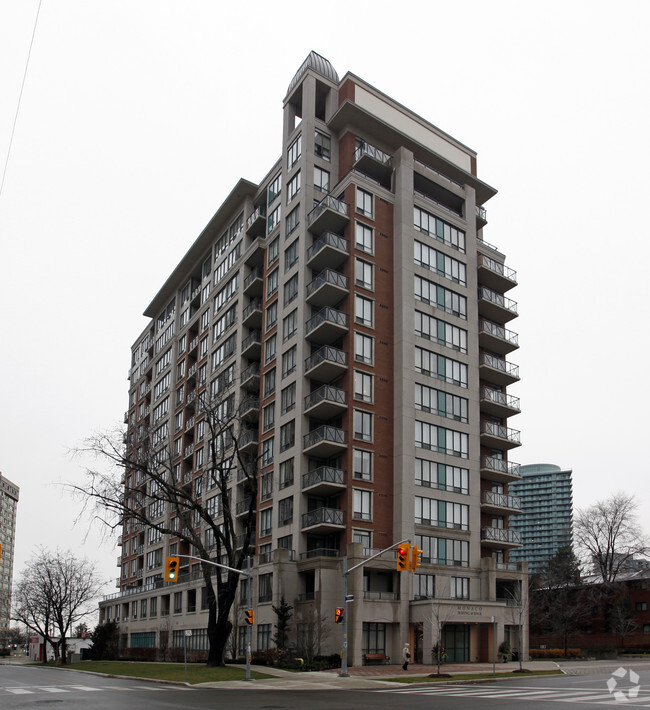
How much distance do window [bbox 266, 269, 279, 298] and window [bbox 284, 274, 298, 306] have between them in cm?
242

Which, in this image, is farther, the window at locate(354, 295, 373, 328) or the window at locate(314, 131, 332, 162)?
the window at locate(314, 131, 332, 162)

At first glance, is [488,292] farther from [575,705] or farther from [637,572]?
[637,572]

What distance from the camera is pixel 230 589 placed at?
150 feet

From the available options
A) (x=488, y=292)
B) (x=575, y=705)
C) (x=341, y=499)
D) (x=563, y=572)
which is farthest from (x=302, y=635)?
(x=563, y=572)

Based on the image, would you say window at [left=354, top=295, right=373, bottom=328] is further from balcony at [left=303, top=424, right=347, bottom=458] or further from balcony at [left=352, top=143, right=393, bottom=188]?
balcony at [left=352, top=143, right=393, bottom=188]

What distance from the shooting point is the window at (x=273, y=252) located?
64.8 meters

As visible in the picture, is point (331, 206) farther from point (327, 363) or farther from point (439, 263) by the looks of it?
Result: point (327, 363)

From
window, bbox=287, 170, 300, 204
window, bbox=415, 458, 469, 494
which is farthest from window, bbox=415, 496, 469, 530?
window, bbox=287, 170, 300, 204

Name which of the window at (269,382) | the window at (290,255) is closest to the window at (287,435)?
the window at (269,382)

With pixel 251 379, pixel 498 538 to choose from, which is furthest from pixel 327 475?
pixel 251 379

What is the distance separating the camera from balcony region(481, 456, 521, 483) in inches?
2334

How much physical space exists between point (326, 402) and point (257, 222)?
77.2ft

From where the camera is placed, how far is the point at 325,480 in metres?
51.2

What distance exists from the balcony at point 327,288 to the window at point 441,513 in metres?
15.7
